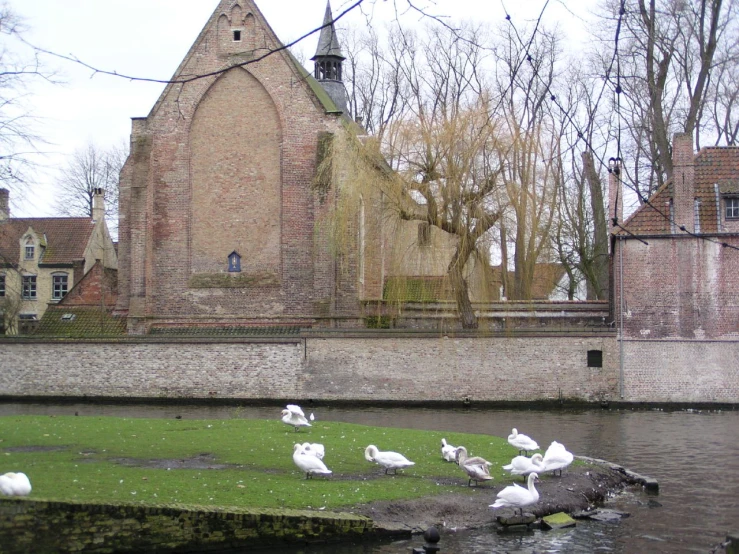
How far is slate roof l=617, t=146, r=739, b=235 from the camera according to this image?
30.3 m

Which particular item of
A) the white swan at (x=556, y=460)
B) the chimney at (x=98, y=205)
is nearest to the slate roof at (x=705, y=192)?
the white swan at (x=556, y=460)

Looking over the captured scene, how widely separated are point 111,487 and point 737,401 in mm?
23518

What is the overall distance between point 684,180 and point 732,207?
1.72m

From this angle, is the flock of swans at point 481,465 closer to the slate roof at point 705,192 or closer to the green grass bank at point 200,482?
the green grass bank at point 200,482

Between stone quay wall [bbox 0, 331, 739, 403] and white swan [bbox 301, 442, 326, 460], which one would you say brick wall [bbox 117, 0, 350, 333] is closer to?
stone quay wall [bbox 0, 331, 739, 403]

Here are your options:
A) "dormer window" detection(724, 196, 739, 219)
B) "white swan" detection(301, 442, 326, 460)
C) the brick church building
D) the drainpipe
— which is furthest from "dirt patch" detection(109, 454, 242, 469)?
"dormer window" detection(724, 196, 739, 219)

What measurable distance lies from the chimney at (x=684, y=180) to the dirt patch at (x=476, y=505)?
1806cm

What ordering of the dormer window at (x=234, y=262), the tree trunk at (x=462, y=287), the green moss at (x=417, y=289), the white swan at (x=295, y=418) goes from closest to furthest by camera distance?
1. the white swan at (x=295, y=418)
2. the tree trunk at (x=462, y=287)
3. the green moss at (x=417, y=289)
4. the dormer window at (x=234, y=262)

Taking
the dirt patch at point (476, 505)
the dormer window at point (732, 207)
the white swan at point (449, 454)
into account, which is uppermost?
the dormer window at point (732, 207)

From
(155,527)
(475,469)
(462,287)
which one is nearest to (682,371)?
(462,287)

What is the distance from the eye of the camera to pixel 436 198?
28906 millimetres

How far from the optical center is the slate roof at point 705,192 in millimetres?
30328

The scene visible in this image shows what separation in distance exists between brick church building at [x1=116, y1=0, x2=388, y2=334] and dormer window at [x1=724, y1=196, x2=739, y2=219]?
12.8m

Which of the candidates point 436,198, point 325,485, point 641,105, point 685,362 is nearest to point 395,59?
point 641,105
